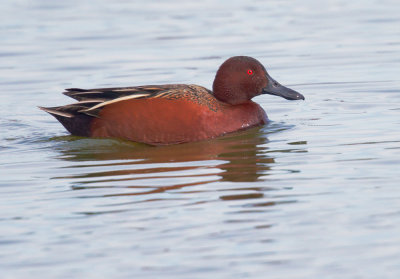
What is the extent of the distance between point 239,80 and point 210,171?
244 centimetres

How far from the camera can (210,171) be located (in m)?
8.38

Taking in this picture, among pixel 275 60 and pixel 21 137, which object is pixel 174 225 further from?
pixel 275 60

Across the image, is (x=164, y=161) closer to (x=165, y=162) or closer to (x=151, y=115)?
(x=165, y=162)

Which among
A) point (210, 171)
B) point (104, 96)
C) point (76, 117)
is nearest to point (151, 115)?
point (104, 96)

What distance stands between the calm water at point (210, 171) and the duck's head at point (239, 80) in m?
0.47

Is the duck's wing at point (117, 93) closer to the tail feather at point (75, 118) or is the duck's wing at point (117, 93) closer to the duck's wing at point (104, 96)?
the duck's wing at point (104, 96)

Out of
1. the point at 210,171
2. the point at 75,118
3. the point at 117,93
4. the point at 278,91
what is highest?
the point at 117,93

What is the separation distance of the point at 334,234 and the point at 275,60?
870cm

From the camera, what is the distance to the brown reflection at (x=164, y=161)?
26.3 ft

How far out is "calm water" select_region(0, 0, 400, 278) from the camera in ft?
19.8

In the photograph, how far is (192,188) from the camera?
25.1 feet

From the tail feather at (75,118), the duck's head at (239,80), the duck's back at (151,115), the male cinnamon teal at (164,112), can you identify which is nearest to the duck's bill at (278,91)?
the duck's head at (239,80)

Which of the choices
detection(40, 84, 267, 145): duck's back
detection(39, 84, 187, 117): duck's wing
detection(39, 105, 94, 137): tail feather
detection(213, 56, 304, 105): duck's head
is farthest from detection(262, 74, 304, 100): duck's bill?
detection(39, 105, 94, 137): tail feather

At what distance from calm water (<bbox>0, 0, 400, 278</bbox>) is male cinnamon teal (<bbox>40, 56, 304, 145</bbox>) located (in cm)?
20
